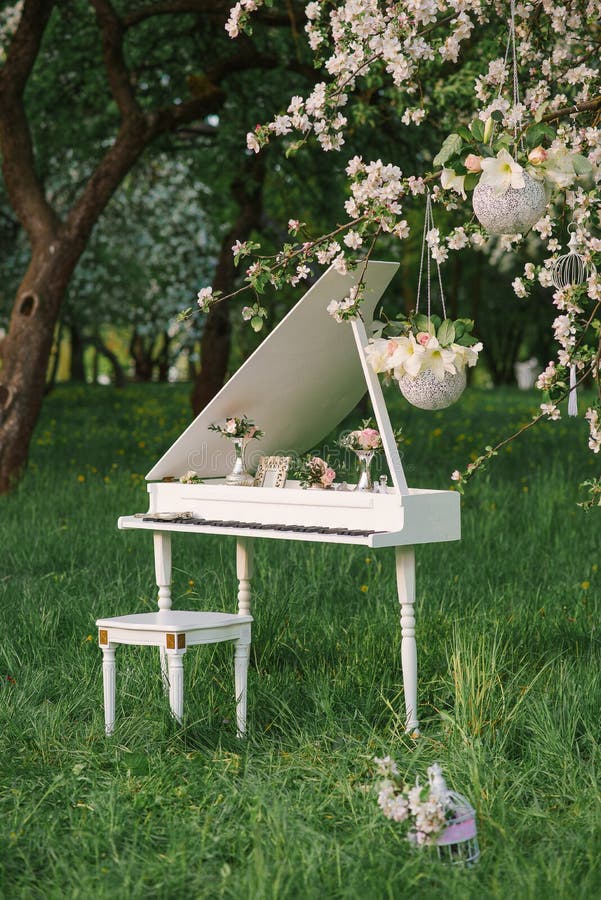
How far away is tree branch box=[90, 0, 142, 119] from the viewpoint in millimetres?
11039

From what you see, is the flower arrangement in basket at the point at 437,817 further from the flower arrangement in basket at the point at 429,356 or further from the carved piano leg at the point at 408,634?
the flower arrangement in basket at the point at 429,356

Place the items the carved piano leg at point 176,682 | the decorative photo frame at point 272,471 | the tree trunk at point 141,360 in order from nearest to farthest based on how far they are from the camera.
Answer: the carved piano leg at point 176,682 → the decorative photo frame at point 272,471 → the tree trunk at point 141,360

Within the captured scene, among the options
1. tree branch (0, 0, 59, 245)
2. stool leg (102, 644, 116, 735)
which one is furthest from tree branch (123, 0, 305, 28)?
stool leg (102, 644, 116, 735)

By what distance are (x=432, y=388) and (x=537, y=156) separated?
3.06 feet

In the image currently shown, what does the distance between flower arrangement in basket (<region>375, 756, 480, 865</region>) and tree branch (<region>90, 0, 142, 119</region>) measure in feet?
28.3

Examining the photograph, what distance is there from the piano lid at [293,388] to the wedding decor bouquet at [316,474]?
41cm

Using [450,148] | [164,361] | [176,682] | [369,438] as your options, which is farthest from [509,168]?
[164,361]

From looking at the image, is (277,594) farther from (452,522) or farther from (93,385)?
(93,385)

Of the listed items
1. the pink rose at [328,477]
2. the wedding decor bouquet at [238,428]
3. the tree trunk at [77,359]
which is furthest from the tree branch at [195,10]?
the tree trunk at [77,359]

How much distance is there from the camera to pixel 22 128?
11391mm

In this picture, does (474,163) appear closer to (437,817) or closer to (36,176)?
(437,817)

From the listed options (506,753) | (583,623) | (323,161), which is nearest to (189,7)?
(323,161)

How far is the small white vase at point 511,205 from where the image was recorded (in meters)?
4.28

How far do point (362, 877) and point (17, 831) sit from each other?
122 cm
